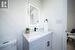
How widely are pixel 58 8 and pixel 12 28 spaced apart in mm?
1439

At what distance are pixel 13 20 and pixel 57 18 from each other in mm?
1300

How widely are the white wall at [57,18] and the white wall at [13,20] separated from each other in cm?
64

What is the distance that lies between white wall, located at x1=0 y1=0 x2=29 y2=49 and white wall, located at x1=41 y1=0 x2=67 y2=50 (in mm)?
637

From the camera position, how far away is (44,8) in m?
3.07

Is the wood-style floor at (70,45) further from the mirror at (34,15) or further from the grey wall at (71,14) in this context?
the mirror at (34,15)

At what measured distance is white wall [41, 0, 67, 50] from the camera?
9.88 ft

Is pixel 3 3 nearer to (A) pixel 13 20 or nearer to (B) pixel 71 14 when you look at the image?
(A) pixel 13 20

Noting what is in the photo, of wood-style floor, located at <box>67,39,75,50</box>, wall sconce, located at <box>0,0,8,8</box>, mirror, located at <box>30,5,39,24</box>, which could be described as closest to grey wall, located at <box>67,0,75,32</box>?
wood-style floor, located at <box>67,39,75,50</box>

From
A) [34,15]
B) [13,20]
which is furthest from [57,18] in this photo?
[13,20]

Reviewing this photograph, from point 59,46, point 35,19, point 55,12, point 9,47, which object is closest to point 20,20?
point 35,19

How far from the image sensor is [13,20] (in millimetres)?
2402

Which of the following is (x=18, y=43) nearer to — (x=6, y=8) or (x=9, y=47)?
(x=9, y=47)

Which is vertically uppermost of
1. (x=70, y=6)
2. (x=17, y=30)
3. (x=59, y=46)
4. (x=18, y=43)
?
(x=70, y=6)

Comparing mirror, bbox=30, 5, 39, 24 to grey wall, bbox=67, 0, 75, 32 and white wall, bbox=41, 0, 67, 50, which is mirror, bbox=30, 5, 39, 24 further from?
grey wall, bbox=67, 0, 75, 32
